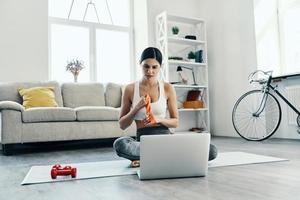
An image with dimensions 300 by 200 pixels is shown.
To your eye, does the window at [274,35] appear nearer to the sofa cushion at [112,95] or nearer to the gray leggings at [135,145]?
the sofa cushion at [112,95]

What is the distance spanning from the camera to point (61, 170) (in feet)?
5.58

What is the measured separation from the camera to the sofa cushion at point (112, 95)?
4137mm

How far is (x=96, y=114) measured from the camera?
346 centimetres

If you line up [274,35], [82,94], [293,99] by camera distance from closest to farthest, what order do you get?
1. [293,99]
2. [82,94]
3. [274,35]

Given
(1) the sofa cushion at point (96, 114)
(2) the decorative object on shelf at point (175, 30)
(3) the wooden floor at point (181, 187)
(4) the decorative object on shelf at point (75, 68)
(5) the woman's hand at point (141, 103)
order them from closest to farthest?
(3) the wooden floor at point (181, 187)
(5) the woman's hand at point (141, 103)
(1) the sofa cushion at point (96, 114)
(4) the decorative object on shelf at point (75, 68)
(2) the decorative object on shelf at point (175, 30)

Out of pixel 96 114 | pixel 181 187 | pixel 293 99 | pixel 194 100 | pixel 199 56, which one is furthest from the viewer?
pixel 199 56

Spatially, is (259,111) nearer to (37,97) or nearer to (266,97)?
(266,97)

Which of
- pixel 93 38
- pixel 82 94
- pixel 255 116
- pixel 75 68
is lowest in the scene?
pixel 255 116

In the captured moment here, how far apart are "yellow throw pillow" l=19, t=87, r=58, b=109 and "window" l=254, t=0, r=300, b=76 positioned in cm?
269

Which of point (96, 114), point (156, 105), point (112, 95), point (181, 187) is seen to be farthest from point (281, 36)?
point (181, 187)

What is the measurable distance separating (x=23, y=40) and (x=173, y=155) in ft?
10.7

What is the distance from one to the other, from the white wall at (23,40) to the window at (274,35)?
9.43 feet

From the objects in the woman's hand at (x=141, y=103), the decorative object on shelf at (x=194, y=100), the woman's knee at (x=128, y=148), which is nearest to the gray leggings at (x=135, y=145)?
the woman's knee at (x=128, y=148)

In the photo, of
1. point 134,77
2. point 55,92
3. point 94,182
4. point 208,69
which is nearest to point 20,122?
point 55,92
